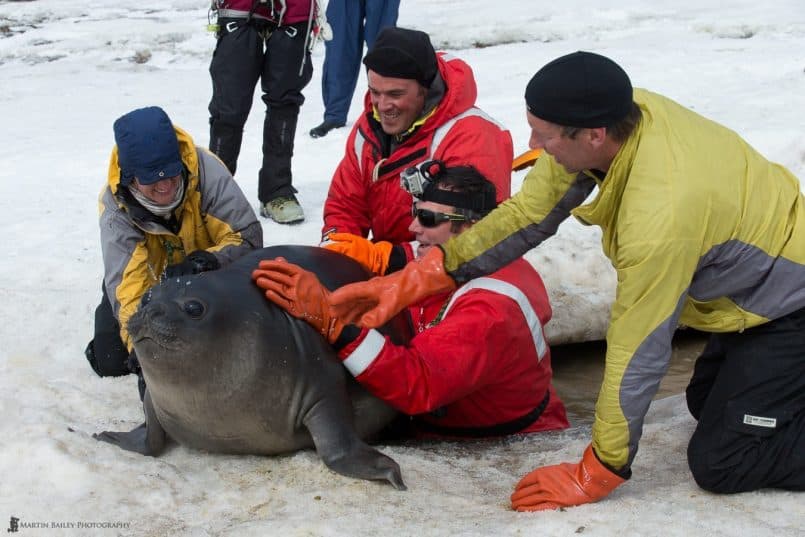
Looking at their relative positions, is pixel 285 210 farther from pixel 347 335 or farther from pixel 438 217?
pixel 347 335

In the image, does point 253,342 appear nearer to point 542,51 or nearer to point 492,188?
point 492,188

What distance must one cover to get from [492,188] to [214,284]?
1.06 m

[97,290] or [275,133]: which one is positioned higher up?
[275,133]

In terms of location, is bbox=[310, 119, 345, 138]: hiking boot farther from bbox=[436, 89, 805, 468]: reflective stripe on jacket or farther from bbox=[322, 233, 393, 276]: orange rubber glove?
bbox=[436, 89, 805, 468]: reflective stripe on jacket

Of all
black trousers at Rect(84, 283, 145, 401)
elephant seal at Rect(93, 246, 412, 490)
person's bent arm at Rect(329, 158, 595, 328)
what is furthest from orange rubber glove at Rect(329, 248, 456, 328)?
black trousers at Rect(84, 283, 145, 401)

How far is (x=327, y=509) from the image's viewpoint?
2699 mm

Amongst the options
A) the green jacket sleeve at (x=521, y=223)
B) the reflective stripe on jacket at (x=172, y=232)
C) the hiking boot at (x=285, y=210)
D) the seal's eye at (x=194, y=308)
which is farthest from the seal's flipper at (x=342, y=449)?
the hiking boot at (x=285, y=210)

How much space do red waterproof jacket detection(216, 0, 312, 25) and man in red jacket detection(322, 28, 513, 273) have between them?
128 centimetres

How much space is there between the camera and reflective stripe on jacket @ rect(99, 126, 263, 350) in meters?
3.60

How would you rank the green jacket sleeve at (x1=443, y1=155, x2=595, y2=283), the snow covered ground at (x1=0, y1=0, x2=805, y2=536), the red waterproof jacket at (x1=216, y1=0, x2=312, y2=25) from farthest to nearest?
the red waterproof jacket at (x1=216, y1=0, x2=312, y2=25) < the green jacket sleeve at (x1=443, y1=155, x2=595, y2=283) < the snow covered ground at (x1=0, y1=0, x2=805, y2=536)

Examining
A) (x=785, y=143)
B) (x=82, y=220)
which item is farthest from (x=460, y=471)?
(x=785, y=143)

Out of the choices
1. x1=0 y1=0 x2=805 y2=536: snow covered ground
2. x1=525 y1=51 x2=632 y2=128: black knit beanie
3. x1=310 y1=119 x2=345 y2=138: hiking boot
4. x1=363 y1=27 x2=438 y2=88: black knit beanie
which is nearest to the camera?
x1=525 y1=51 x2=632 y2=128: black knit beanie

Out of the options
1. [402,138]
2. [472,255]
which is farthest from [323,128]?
[472,255]

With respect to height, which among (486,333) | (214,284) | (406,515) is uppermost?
(214,284)
